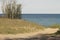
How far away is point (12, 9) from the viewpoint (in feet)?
64.3

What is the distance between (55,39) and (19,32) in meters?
5.15

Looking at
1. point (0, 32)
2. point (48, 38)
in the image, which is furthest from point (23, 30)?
point (48, 38)

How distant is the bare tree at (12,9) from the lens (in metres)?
19.5

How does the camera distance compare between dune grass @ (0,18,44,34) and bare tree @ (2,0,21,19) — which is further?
bare tree @ (2,0,21,19)

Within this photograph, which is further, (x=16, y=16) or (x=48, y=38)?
(x=16, y=16)

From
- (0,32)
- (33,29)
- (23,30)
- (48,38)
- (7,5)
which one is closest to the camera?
(48,38)

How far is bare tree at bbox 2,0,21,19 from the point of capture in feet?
63.8

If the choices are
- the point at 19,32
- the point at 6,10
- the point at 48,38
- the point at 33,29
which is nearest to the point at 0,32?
the point at 19,32

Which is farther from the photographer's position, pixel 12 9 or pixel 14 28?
pixel 12 9

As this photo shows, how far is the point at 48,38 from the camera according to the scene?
8.52m

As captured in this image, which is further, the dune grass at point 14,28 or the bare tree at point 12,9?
the bare tree at point 12,9

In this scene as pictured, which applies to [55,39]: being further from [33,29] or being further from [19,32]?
[33,29]

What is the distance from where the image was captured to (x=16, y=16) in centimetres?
1998

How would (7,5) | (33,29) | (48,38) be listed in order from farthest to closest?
(7,5) < (33,29) < (48,38)
